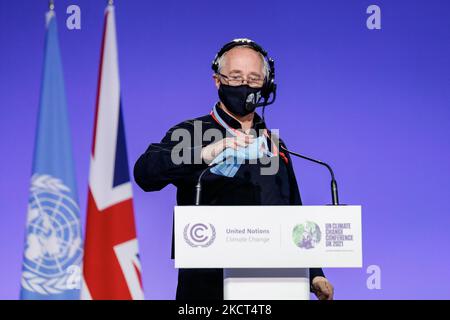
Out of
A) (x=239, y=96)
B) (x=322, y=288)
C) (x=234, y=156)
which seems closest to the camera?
(x=234, y=156)

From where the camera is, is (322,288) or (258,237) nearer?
(258,237)

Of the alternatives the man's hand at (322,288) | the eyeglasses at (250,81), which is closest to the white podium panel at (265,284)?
the man's hand at (322,288)

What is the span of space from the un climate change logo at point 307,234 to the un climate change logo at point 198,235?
29cm

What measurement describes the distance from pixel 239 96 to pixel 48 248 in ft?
3.66

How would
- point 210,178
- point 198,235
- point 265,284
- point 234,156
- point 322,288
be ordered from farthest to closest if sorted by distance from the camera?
point 210,178 < point 322,288 < point 234,156 < point 265,284 < point 198,235

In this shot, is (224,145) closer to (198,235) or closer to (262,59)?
(198,235)

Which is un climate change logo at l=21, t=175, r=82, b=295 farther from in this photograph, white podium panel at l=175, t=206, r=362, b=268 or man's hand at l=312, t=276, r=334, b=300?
man's hand at l=312, t=276, r=334, b=300

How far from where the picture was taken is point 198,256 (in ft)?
6.76

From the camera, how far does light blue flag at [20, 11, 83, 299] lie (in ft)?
9.23

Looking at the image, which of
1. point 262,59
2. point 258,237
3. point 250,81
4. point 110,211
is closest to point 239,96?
point 250,81

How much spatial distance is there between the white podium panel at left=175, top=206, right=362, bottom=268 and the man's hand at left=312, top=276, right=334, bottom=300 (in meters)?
0.46

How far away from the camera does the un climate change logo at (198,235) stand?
2.06m

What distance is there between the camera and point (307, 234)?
82.4 inches
